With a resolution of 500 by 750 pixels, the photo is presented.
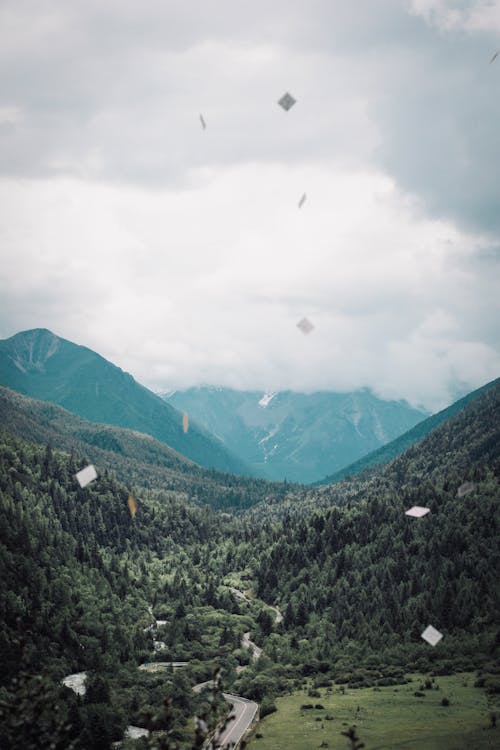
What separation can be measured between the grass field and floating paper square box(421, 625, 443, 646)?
89.2ft

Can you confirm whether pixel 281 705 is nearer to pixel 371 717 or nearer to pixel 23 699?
pixel 371 717

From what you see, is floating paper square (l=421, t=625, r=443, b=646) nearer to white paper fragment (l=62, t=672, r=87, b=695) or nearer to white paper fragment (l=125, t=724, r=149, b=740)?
white paper fragment (l=125, t=724, r=149, b=740)

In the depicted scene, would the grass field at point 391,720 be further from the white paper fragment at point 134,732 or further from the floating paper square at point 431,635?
the floating paper square at point 431,635

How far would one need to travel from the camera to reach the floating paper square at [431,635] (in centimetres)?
15739

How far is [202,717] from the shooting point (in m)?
37.7

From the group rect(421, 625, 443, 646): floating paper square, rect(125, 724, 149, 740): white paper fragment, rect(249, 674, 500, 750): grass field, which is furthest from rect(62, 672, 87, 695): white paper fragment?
rect(421, 625, 443, 646): floating paper square

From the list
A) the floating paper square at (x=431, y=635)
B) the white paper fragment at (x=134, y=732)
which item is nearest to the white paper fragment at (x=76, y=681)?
the white paper fragment at (x=134, y=732)

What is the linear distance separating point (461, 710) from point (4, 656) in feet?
301

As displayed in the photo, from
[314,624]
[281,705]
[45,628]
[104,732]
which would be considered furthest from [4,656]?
[314,624]

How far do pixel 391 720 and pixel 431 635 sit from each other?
205 feet

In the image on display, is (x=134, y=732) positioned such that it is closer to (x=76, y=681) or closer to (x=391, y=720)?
(x=391, y=720)

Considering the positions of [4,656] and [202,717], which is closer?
[202,717]

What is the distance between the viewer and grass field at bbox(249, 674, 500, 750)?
91562 millimetres

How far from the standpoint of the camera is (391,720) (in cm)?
10406
